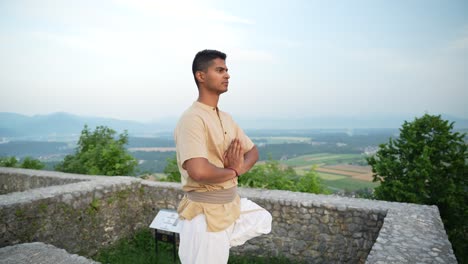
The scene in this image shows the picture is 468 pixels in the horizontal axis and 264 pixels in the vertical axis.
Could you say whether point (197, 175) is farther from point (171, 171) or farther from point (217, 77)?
point (171, 171)

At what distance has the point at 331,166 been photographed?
55.0 ft

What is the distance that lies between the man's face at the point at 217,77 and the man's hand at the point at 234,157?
35 centimetres

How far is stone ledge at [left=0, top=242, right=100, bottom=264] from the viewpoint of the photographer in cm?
347

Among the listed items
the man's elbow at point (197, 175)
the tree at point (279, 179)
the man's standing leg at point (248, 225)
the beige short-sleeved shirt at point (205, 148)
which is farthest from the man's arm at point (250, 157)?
the tree at point (279, 179)

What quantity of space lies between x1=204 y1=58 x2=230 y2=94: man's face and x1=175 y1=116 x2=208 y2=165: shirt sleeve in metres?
0.26

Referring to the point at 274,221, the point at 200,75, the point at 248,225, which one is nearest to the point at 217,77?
the point at 200,75

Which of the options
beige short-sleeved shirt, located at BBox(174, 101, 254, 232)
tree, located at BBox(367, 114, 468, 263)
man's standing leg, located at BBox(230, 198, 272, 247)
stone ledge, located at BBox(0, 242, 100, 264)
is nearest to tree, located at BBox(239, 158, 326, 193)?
tree, located at BBox(367, 114, 468, 263)

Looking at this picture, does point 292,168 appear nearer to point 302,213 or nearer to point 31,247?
point 302,213

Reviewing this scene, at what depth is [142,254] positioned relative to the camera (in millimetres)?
5754

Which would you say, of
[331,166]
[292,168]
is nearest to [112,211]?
[292,168]

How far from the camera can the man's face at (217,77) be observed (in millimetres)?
1861

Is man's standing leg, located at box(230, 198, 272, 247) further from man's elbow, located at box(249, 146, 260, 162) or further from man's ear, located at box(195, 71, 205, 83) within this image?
man's ear, located at box(195, 71, 205, 83)

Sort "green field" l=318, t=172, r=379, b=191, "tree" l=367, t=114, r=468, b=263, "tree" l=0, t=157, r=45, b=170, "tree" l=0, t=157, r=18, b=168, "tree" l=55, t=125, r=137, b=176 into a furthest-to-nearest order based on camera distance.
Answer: "tree" l=0, t=157, r=18, b=168 → "tree" l=0, t=157, r=45, b=170 → "tree" l=55, t=125, r=137, b=176 → "green field" l=318, t=172, r=379, b=191 → "tree" l=367, t=114, r=468, b=263

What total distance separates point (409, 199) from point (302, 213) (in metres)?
2.13
